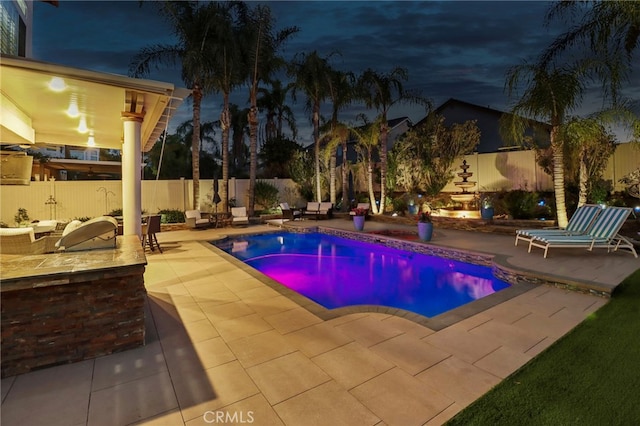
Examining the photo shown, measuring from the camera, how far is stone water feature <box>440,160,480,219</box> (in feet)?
43.6

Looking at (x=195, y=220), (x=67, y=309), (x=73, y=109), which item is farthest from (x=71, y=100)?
(x=195, y=220)

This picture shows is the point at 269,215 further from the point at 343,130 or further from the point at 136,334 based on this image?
the point at 136,334

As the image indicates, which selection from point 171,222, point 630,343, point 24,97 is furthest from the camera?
point 171,222

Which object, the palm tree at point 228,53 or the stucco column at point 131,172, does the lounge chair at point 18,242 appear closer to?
the stucco column at point 131,172

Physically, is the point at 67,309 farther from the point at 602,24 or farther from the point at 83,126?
the point at 602,24

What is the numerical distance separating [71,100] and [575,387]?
6.75 metres

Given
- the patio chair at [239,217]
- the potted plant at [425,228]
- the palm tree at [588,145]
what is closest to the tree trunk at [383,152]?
the potted plant at [425,228]

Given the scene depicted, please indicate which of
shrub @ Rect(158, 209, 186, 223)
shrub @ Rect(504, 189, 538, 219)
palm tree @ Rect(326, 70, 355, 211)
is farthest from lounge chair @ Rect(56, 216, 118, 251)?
palm tree @ Rect(326, 70, 355, 211)

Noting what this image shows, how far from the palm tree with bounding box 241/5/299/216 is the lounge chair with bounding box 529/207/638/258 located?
12072 mm

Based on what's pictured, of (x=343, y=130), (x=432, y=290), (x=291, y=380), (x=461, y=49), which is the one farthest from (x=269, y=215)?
(x=291, y=380)

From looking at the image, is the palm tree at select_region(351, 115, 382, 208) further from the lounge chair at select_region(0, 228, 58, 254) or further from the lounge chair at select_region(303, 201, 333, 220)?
the lounge chair at select_region(0, 228, 58, 254)

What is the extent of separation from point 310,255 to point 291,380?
6.75m

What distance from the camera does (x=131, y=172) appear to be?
206 inches

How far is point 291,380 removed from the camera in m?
2.71
